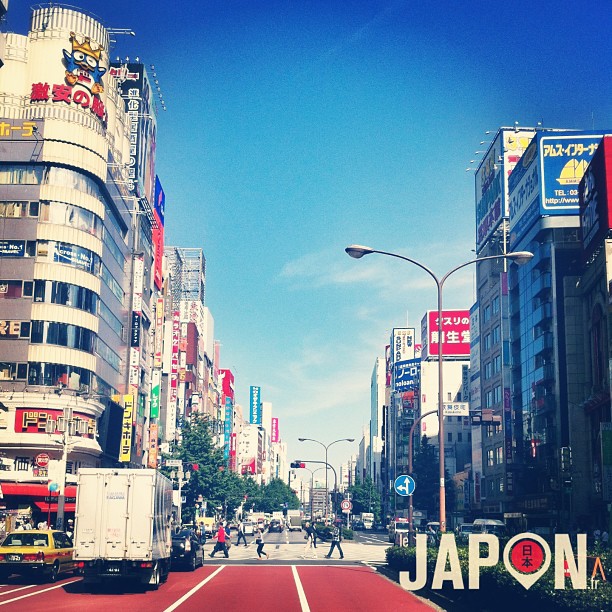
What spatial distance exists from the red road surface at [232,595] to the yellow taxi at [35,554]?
1.86ft

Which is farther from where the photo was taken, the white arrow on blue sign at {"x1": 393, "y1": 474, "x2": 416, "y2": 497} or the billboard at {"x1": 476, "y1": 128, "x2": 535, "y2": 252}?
the billboard at {"x1": 476, "y1": 128, "x2": 535, "y2": 252}

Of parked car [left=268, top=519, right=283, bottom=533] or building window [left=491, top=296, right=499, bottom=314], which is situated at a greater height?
building window [left=491, top=296, right=499, bottom=314]

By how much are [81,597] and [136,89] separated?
226 ft

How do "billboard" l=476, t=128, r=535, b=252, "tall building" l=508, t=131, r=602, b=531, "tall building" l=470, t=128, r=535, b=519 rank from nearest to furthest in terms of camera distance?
1. "tall building" l=508, t=131, r=602, b=531
2. "tall building" l=470, t=128, r=535, b=519
3. "billboard" l=476, t=128, r=535, b=252

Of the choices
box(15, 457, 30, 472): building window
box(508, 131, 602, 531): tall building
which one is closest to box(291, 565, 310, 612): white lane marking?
box(15, 457, 30, 472): building window

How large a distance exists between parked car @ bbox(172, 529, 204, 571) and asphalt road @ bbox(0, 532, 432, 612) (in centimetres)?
54

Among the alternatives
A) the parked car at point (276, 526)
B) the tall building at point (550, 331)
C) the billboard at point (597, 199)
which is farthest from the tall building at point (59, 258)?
the parked car at point (276, 526)

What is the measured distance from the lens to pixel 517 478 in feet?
288

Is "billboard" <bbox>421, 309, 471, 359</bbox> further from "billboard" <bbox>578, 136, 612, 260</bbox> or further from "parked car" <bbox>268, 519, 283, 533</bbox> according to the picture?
"billboard" <bbox>578, 136, 612, 260</bbox>

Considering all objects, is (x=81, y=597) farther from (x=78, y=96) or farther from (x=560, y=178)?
(x=560, y=178)

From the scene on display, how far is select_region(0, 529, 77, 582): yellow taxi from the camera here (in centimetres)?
2875

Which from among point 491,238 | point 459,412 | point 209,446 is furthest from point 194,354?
point 459,412

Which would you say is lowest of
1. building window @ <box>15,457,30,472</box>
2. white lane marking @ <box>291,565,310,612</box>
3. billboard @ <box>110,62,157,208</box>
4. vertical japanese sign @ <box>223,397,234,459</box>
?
white lane marking @ <box>291,565,310,612</box>

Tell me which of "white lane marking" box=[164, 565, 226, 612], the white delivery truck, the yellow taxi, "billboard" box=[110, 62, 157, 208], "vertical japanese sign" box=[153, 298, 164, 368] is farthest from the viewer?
"vertical japanese sign" box=[153, 298, 164, 368]
